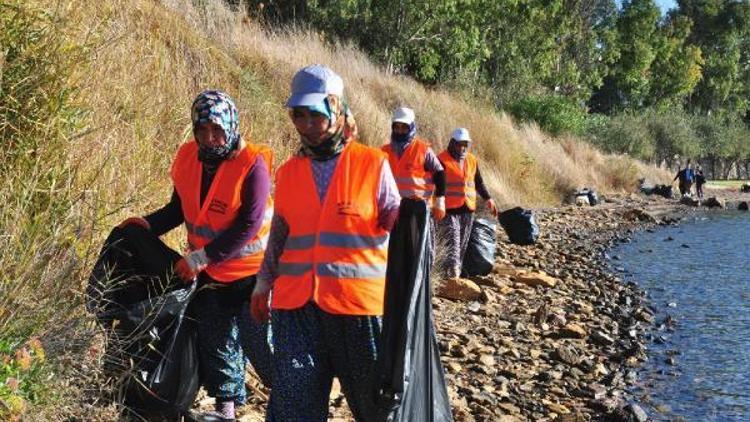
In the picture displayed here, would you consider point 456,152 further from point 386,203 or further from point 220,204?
point 386,203

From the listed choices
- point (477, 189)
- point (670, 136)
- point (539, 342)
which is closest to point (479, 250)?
point (477, 189)

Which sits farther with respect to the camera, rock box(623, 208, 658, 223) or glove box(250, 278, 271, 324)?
rock box(623, 208, 658, 223)

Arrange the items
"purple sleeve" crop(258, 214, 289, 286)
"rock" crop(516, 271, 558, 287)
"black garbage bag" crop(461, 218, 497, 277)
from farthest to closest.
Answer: "rock" crop(516, 271, 558, 287)
"black garbage bag" crop(461, 218, 497, 277)
"purple sleeve" crop(258, 214, 289, 286)

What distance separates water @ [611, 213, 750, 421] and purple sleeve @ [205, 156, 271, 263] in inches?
169

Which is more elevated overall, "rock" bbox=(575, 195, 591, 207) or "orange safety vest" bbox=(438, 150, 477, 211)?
"orange safety vest" bbox=(438, 150, 477, 211)

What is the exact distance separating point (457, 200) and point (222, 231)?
5587 mm

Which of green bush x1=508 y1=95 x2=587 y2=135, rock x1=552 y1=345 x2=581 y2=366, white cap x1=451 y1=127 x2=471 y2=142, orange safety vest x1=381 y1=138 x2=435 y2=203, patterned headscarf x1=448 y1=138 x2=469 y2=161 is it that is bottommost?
rock x1=552 y1=345 x2=581 y2=366

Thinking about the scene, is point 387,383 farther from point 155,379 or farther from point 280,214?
point 155,379

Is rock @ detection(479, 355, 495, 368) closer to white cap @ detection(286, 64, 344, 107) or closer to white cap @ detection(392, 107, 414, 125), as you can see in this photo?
white cap @ detection(392, 107, 414, 125)

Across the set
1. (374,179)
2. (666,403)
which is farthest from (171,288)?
(666,403)

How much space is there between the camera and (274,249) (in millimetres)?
3496

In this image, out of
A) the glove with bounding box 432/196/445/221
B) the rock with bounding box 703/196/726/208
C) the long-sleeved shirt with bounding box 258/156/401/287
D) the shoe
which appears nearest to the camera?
the long-sleeved shirt with bounding box 258/156/401/287

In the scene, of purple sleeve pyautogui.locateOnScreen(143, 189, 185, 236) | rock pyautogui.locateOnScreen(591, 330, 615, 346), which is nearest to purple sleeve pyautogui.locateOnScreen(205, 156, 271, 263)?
purple sleeve pyautogui.locateOnScreen(143, 189, 185, 236)

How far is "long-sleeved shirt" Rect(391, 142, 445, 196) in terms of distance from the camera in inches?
303
